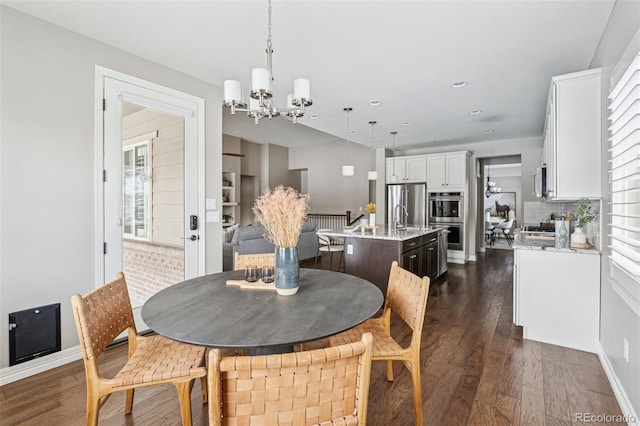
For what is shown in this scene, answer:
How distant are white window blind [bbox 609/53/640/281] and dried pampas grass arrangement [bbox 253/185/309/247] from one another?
1621 millimetres

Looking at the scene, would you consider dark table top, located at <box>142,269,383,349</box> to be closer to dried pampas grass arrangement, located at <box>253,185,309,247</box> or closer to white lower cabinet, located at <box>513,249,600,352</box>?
dried pampas grass arrangement, located at <box>253,185,309,247</box>

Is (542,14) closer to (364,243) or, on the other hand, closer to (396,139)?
(364,243)

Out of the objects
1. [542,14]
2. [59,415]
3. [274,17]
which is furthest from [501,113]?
[59,415]

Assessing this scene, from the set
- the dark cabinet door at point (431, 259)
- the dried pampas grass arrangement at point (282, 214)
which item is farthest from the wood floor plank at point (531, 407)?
the dark cabinet door at point (431, 259)

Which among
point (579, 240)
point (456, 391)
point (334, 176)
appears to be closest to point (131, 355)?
point (456, 391)

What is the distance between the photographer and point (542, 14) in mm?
2355

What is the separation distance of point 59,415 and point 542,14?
13.8 ft

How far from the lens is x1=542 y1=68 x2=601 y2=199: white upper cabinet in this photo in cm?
259

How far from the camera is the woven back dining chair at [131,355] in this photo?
1.35m

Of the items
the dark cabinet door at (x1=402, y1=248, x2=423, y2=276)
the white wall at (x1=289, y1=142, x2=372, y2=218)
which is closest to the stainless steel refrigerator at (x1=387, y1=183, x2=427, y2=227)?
the white wall at (x1=289, y1=142, x2=372, y2=218)

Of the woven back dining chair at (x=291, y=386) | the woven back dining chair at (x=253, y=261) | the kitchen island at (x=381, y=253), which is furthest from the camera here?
the kitchen island at (x=381, y=253)

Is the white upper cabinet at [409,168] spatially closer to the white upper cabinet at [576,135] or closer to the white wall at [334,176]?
the white wall at [334,176]

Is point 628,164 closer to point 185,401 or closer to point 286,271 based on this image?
point 286,271

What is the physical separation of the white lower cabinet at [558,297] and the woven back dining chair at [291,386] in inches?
107
